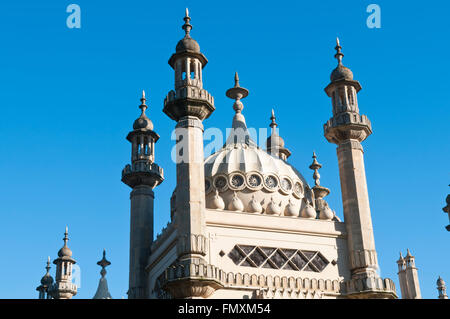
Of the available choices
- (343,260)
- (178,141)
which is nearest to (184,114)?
(178,141)

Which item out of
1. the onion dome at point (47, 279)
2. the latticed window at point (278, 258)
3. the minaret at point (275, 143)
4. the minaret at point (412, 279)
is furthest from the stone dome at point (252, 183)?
the onion dome at point (47, 279)

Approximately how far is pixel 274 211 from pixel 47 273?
2712 cm

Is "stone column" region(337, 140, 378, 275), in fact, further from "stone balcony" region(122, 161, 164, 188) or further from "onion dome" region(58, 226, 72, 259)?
"onion dome" region(58, 226, 72, 259)

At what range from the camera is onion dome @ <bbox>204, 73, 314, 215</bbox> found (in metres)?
33.0

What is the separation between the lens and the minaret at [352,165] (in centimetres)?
3091

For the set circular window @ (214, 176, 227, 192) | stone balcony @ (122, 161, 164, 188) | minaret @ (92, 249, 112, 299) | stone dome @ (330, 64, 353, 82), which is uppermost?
stone dome @ (330, 64, 353, 82)

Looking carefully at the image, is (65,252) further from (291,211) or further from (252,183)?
(291,211)

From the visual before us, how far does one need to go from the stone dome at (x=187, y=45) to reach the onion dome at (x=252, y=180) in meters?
5.89

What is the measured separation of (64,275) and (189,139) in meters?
20.0

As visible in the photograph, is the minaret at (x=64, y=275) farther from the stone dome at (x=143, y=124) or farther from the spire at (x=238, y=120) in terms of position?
the spire at (x=238, y=120)

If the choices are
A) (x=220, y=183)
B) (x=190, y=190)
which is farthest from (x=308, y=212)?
(x=190, y=190)

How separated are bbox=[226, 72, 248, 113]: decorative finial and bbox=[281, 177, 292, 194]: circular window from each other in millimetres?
7294

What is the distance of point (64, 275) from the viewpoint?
45.6 metres

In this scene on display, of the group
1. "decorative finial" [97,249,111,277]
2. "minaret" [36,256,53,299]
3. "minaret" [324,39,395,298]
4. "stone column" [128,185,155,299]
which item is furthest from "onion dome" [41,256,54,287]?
"minaret" [324,39,395,298]
